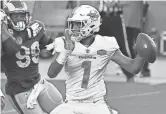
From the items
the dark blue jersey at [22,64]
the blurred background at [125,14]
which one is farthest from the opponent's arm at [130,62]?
the blurred background at [125,14]

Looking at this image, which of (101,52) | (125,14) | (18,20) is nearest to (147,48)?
(101,52)

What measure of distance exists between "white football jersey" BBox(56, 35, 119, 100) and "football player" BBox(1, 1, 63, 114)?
2.62 ft

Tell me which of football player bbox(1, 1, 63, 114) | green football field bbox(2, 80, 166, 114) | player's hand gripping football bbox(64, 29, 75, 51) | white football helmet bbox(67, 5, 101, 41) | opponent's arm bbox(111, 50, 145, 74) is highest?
white football helmet bbox(67, 5, 101, 41)

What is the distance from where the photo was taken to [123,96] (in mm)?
8305

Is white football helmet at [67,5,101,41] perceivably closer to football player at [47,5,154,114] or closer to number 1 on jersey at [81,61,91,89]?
football player at [47,5,154,114]

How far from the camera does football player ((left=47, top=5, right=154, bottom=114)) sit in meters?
4.46

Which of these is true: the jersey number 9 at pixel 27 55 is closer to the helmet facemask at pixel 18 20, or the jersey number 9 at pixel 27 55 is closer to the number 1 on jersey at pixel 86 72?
the helmet facemask at pixel 18 20

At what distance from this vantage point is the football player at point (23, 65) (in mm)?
5324

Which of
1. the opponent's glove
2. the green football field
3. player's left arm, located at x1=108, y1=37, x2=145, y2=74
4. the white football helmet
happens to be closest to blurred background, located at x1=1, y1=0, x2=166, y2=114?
the green football field

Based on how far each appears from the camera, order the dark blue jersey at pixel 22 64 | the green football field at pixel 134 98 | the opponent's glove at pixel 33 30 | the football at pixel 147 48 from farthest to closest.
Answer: the green football field at pixel 134 98, the opponent's glove at pixel 33 30, the dark blue jersey at pixel 22 64, the football at pixel 147 48

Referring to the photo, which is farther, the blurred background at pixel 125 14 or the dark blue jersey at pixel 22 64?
the blurred background at pixel 125 14

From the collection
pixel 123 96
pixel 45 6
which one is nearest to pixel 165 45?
pixel 45 6

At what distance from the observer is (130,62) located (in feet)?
14.7

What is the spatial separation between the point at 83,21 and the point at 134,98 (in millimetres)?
3718
